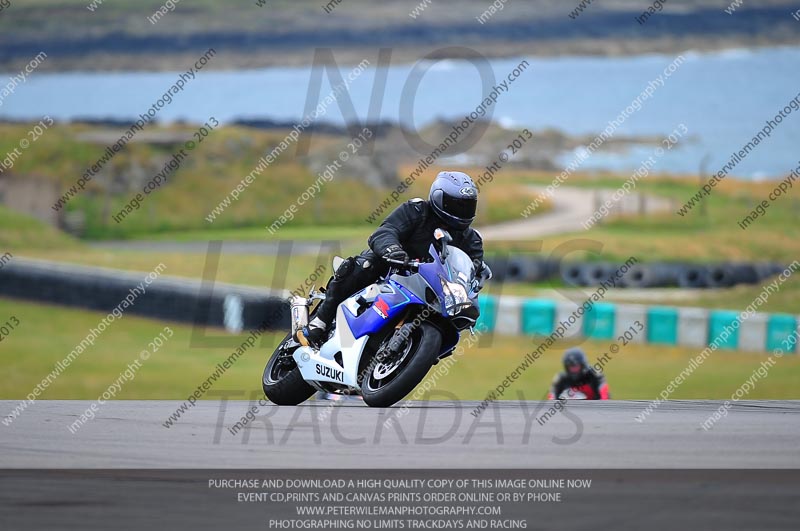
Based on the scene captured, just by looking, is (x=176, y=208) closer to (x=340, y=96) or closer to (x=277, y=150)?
(x=277, y=150)

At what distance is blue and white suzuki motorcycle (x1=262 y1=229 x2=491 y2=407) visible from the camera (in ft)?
25.5

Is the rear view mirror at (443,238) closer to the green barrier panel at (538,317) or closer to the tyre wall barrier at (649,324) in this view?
the tyre wall barrier at (649,324)

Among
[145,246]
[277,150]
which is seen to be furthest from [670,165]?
[145,246]

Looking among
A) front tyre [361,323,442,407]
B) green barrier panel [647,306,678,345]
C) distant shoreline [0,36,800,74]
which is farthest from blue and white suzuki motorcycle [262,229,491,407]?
distant shoreline [0,36,800,74]

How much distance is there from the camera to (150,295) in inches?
824

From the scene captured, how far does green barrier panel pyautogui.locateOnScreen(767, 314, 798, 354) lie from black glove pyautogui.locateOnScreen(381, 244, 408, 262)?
13547mm

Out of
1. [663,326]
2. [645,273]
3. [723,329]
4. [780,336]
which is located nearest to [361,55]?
[645,273]

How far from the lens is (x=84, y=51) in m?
65.4

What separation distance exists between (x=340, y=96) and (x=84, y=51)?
17.8 meters

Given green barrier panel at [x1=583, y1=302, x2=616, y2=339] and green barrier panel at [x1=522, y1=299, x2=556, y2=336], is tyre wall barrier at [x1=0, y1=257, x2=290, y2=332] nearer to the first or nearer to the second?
green barrier panel at [x1=522, y1=299, x2=556, y2=336]

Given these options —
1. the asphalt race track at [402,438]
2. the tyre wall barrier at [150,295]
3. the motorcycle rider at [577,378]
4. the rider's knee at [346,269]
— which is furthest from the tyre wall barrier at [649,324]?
the rider's knee at [346,269]

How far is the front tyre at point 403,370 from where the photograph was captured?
7.63 m

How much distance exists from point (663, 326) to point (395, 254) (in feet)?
44.6

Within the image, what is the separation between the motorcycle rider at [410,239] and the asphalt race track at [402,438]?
27.0 inches
